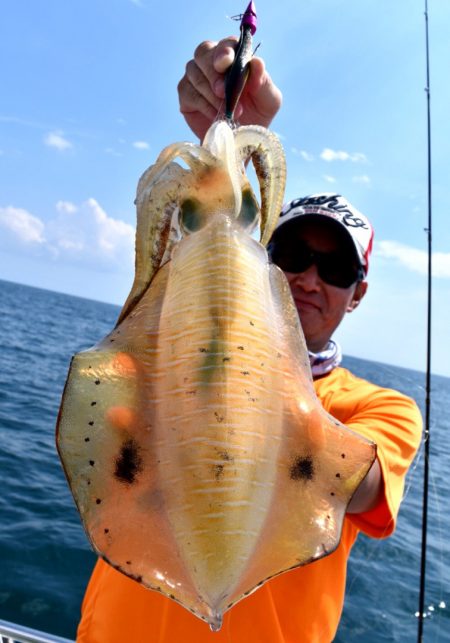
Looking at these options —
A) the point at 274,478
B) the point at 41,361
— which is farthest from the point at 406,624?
the point at 41,361

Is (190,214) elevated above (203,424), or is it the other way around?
(190,214)

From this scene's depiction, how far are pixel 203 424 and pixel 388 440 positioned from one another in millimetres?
1439

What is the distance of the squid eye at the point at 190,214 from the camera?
4.76 feet

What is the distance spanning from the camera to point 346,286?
310 centimetres

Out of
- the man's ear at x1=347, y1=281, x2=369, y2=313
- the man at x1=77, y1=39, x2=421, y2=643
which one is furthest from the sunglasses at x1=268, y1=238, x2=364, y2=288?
the man's ear at x1=347, y1=281, x2=369, y2=313

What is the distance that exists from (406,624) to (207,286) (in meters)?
9.49

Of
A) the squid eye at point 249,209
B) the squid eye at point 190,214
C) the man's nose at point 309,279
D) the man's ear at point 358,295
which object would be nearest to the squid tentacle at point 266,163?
the squid eye at point 249,209

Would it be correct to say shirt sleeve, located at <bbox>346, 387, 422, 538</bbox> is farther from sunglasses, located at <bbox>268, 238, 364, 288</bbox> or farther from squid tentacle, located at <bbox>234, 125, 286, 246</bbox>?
squid tentacle, located at <bbox>234, 125, 286, 246</bbox>

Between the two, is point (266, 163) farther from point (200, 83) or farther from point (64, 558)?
point (64, 558)

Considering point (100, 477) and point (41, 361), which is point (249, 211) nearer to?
point (100, 477)

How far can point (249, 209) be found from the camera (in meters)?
1.52

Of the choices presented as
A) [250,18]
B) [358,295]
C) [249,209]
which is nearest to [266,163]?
[249,209]

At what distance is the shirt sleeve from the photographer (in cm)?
223

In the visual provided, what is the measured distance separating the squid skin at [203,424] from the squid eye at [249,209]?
0.17ft
